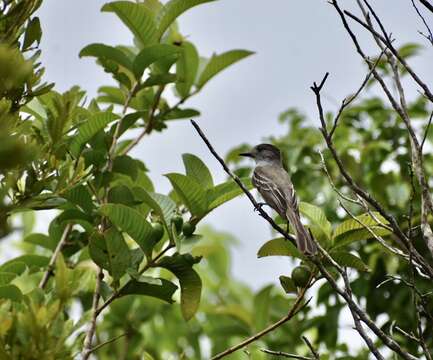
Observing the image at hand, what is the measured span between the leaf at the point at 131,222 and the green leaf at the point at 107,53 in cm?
121

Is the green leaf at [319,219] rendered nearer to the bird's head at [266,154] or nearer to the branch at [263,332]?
the branch at [263,332]

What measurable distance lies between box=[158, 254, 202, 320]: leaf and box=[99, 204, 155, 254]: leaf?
0.12 meters

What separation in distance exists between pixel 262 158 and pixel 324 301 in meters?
1.66

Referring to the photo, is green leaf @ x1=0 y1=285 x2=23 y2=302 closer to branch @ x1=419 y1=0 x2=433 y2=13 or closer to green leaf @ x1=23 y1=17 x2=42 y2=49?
green leaf @ x1=23 y1=17 x2=42 y2=49

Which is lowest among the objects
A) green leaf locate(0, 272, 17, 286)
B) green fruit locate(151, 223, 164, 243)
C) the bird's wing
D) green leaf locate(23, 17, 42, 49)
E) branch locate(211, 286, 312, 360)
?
branch locate(211, 286, 312, 360)

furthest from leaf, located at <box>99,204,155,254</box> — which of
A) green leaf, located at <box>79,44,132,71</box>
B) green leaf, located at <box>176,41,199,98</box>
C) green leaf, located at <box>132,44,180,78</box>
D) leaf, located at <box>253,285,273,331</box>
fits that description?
leaf, located at <box>253,285,273,331</box>

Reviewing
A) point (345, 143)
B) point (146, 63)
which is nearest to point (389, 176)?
point (345, 143)

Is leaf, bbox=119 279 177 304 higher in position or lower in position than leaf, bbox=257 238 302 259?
lower

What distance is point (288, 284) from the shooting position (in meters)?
4.10

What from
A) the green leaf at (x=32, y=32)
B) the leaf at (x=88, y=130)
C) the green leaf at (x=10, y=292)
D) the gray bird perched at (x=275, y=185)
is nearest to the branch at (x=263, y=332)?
the gray bird perched at (x=275, y=185)

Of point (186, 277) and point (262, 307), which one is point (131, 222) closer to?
point (186, 277)

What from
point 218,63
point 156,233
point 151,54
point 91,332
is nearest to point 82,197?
point 156,233

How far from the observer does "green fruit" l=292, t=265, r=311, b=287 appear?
398 centimetres

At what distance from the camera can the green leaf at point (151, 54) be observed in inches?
179
